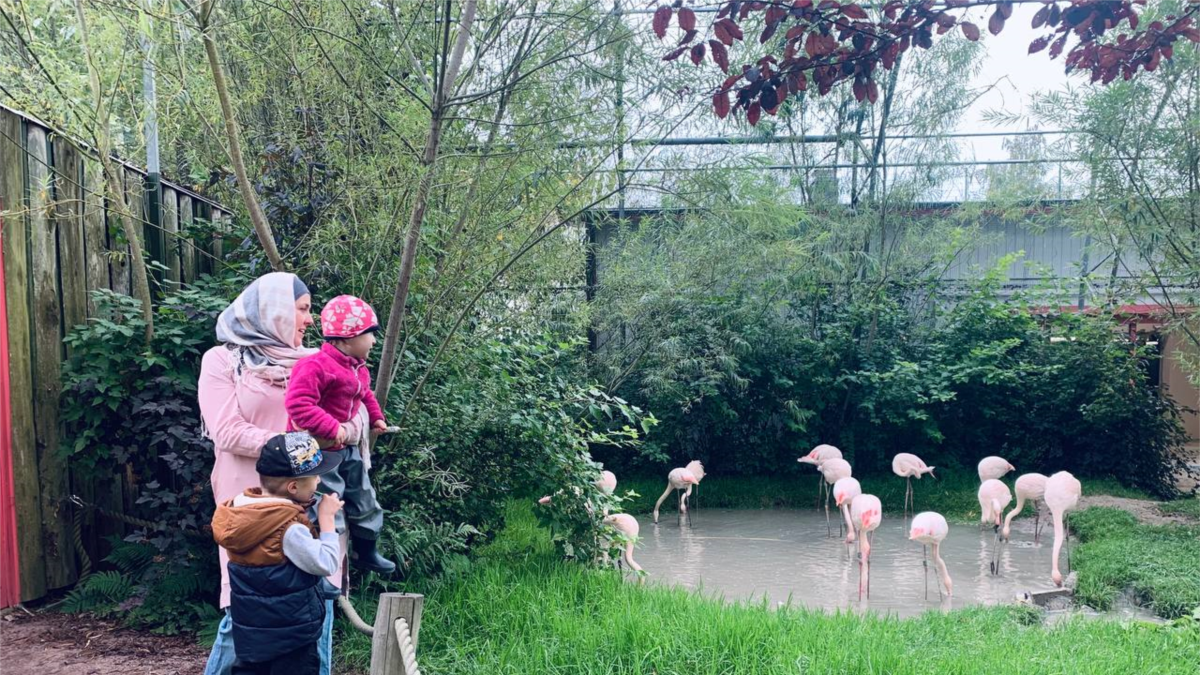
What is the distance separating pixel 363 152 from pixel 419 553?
75.5 inches

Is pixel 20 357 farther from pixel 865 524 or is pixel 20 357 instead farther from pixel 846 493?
pixel 846 493

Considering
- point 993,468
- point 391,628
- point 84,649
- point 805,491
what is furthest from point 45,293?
point 993,468

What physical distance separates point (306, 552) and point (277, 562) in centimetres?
11

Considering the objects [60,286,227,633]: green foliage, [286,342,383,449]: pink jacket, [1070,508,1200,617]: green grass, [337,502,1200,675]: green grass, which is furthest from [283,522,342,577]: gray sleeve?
[1070,508,1200,617]: green grass

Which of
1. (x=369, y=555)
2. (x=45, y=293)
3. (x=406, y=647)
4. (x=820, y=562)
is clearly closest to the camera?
(x=406, y=647)

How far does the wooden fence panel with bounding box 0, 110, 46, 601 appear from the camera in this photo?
12.0 ft

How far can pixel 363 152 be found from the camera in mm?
3885

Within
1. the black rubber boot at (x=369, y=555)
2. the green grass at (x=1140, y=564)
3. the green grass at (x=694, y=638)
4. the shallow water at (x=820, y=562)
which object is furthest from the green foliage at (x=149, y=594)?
the green grass at (x=1140, y=564)

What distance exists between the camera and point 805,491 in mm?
9469

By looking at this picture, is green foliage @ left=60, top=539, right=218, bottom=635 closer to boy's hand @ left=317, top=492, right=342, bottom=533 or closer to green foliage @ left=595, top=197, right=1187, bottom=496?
boy's hand @ left=317, top=492, right=342, bottom=533

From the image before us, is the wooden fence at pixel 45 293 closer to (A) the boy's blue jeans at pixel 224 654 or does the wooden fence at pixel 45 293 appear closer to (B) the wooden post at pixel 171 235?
(B) the wooden post at pixel 171 235

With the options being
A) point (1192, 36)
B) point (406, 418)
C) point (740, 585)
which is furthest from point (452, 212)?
point (740, 585)

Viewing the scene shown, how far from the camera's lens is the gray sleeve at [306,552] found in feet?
7.16

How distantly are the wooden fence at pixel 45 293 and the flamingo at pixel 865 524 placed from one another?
14.9ft
